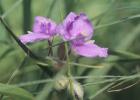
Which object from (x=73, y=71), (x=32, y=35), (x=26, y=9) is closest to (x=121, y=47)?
(x=73, y=71)

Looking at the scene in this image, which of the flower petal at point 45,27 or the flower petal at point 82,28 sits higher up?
the flower petal at point 45,27

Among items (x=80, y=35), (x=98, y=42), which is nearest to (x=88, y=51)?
(x=80, y=35)

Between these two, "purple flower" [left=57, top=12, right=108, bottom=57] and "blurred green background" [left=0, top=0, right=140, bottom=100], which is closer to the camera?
"purple flower" [left=57, top=12, right=108, bottom=57]

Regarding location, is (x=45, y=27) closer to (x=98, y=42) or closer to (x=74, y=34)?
(x=74, y=34)

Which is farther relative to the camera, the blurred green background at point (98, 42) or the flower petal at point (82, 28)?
the blurred green background at point (98, 42)

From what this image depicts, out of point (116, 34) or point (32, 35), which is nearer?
point (32, 35)

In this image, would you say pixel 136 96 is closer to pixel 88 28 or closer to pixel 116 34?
pixel 116 34

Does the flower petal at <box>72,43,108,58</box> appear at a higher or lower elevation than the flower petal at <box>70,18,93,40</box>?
lower
